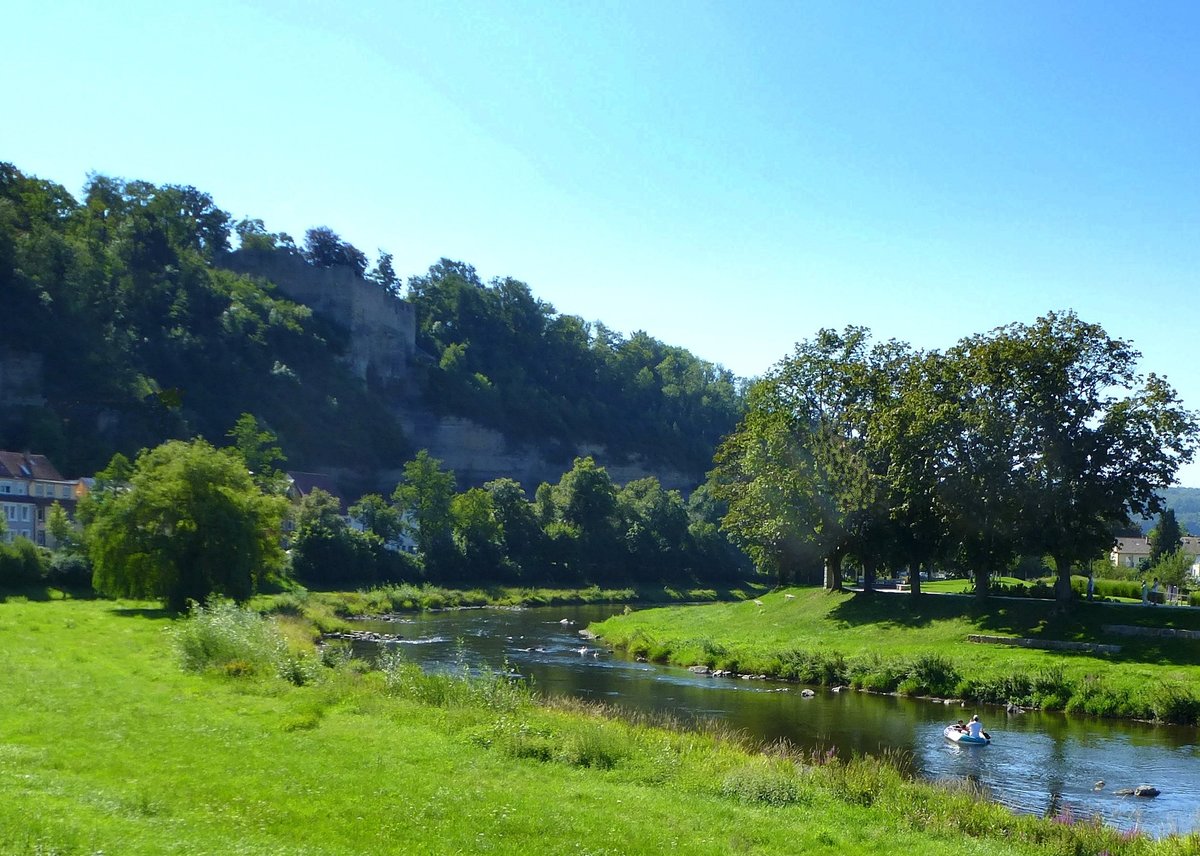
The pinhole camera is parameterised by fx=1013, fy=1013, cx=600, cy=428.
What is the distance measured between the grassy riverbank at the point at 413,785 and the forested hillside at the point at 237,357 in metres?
76.3

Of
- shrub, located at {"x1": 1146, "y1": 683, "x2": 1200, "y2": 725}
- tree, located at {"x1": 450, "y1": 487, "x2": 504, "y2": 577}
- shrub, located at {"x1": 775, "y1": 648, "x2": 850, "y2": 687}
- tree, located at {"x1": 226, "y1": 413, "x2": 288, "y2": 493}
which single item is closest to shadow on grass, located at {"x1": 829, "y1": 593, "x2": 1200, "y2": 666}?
shrub, located at {"x1": 1146, "y1": 683, "x2": 1200, "y2": 725}

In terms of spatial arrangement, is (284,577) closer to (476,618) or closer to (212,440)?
(476,618)

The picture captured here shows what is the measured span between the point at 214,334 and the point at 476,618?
211 feet

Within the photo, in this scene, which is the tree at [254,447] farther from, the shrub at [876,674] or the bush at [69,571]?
the shrub at [876,674]

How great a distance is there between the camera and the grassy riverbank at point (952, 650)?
112 ft

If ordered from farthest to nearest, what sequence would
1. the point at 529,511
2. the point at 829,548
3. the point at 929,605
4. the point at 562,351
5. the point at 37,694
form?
the point at 562,351, the point at 529,511, the point at 829,548, the point at 929,605, the point at 37,694

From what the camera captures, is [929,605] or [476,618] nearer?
[929,605]

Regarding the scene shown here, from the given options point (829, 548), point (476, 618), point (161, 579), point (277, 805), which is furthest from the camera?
point (476, 618)

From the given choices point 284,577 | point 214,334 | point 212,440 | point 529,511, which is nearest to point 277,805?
point 284,577

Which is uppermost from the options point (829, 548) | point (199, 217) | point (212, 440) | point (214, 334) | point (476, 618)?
point (199, 217)

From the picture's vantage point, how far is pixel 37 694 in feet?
71.1

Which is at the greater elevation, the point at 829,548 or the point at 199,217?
the point at 199,217

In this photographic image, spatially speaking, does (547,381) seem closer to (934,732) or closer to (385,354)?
(385,354)

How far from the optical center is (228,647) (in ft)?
97.5
